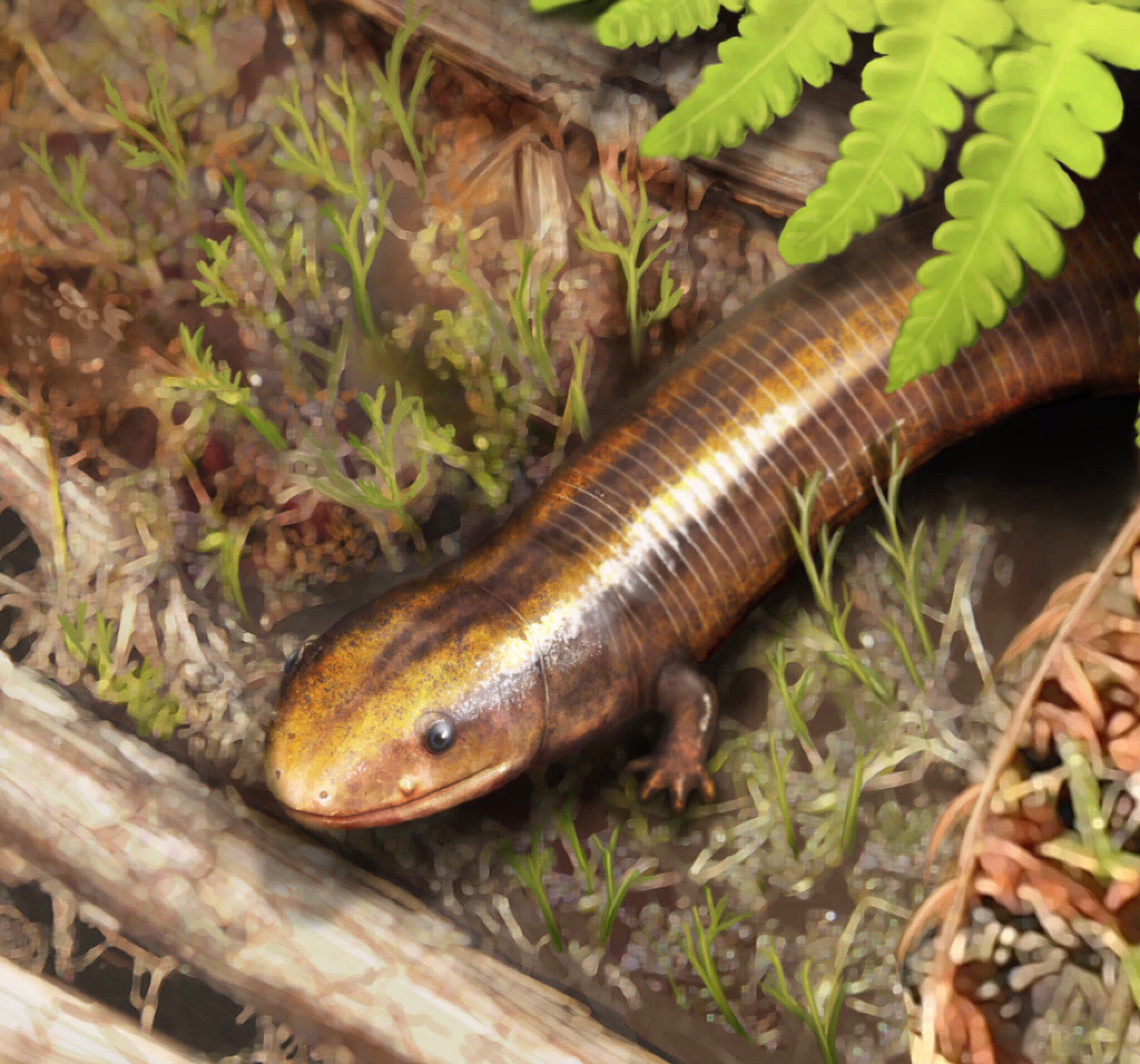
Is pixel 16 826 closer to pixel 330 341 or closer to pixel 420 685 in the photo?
pixel 420 685

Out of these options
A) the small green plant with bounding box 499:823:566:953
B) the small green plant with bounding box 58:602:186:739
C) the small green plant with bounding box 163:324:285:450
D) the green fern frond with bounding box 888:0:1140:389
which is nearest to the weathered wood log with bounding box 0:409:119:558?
the small green plant with bounding box 58:602:186:739

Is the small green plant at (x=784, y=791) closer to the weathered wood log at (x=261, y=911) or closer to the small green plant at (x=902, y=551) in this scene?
the small green plant at (x=902, y=551)

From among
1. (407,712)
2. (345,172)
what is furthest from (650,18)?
(407,712)

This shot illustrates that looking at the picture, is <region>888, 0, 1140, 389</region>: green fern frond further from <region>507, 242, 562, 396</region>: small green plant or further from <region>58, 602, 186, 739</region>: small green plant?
<region>58, 602, 186, 739</region>: small green plant

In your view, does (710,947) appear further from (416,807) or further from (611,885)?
(416,807)

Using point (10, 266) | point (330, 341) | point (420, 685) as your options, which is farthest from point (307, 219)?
point (420, 685)

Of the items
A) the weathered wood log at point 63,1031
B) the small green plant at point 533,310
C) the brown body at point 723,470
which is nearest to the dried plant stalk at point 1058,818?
the brown body at point 723,470
